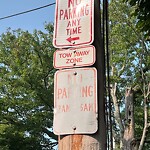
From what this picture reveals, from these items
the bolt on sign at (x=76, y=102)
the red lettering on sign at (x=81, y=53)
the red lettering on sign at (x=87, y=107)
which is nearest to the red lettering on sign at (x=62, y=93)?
the bolt on sign at (x=76, y=102)

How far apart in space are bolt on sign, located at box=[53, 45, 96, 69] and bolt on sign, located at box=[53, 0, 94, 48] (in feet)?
0.14

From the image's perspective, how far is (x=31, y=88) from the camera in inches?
782

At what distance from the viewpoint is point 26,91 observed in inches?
773

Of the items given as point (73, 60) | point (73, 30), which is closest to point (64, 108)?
point (73, 60)

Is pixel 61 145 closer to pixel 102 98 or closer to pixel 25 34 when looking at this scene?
pixel 102 98

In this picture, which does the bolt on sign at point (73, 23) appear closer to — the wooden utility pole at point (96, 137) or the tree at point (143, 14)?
the wooden utility pole at point (96, 137)

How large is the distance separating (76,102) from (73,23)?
0.54 metres

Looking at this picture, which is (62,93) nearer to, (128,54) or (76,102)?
(76,102)

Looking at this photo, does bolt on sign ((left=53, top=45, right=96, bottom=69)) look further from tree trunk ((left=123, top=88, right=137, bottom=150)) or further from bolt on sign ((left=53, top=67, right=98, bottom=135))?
tree trunk ((left=123, top=88, right=137, bottom=150))

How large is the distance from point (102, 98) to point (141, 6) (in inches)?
94.4

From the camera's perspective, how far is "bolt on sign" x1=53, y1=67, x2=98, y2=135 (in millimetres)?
1961

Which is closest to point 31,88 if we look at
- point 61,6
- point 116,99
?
point 116,99

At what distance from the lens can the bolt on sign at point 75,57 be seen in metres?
2.11

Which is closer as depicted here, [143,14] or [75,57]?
[75,57]
